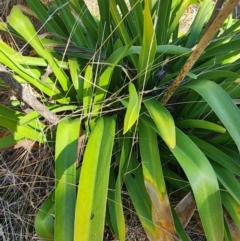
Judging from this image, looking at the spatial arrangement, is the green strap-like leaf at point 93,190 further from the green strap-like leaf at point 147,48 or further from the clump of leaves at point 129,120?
the green strap-like leaf at point 147,48

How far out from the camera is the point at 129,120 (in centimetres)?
80

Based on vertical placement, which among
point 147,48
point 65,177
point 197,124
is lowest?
point 65,177

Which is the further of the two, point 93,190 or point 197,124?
point 197,124

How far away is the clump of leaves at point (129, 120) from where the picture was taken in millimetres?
834

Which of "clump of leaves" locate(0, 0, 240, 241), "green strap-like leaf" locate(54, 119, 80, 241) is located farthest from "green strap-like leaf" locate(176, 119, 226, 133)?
"green strap-like leaf" locate(54, 119, 80, 241)

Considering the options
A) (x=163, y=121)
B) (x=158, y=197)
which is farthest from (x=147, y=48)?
(x=158, y=197)

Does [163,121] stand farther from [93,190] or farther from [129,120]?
[93,190]

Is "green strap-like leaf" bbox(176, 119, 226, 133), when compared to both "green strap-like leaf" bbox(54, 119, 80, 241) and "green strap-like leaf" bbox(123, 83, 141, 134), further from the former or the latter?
"green strap-like leaf" bbox(54, 119, 80, 241)

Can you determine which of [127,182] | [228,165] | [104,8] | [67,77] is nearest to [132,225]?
[127,182]

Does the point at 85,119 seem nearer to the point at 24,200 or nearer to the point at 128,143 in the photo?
the point at 128,143

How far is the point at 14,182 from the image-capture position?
1163 millimetres

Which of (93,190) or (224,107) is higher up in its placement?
(224,107)

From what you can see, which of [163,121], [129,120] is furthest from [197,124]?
[129,120]

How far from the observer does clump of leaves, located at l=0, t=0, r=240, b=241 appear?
834 millimetres
